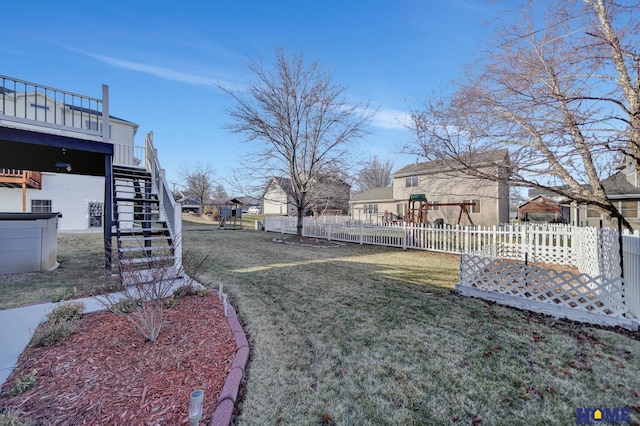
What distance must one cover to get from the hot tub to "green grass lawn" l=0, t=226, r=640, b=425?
1.80 m

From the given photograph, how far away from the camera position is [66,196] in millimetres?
15711

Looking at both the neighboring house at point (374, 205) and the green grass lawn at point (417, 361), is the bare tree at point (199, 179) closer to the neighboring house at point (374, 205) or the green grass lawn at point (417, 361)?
the neighboring house at point (374, 205)

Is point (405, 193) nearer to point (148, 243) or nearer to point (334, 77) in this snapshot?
→ point (334, 77)

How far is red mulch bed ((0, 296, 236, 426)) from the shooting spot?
203 cm

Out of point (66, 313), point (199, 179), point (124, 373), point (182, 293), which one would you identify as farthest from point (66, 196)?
point (199, 179)

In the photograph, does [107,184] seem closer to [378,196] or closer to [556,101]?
[556,101]

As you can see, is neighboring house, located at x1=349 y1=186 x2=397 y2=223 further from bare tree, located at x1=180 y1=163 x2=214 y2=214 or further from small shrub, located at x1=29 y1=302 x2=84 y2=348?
small shrub, located at x1=29 y1=302 x2=84 y2=348

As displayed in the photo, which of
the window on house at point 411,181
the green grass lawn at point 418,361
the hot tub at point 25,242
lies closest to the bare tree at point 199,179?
the window on house at point 411,181

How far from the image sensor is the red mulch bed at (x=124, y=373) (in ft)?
6.66

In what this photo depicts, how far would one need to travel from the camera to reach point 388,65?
1027 cm

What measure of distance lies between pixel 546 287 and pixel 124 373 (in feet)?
19.5

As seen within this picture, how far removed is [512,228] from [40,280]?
13272 mm

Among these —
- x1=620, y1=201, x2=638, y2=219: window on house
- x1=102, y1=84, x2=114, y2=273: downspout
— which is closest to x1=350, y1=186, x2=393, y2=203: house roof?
x1=620, y1=201, x2=638, y2=219: window on house

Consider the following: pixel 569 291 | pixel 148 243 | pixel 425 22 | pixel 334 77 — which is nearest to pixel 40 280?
pixel 148 243
